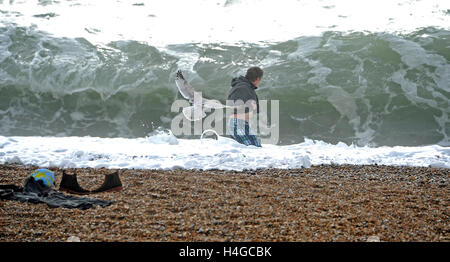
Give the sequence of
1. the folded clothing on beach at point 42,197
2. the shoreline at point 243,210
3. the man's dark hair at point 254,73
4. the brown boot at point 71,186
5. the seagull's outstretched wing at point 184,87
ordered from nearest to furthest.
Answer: the shoreline at point 243,210 < the folded clothing on beach at point 42,197 < the brown boot at point 71,186 < the man's dark hair at point 254,73 < the seagull's outstretched wing at point 184,87

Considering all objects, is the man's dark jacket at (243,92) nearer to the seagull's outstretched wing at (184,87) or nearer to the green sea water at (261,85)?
the seagull's outstretched wing at (184,87)

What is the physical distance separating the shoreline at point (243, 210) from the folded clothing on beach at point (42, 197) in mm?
95

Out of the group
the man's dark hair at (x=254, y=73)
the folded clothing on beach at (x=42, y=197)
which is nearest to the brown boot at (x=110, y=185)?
the folded clothing on beach at (x=42, y=197)

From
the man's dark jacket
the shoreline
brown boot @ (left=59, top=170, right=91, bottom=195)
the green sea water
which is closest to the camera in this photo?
the shoreline

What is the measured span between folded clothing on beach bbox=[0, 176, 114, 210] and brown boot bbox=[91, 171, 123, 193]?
28cm

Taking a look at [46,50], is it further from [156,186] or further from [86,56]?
[156,186]

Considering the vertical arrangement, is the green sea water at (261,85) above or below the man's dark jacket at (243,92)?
below

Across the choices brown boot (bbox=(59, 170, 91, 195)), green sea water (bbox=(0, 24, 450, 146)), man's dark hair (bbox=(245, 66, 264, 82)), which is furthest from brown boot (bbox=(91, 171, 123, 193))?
green sea water (bbox=(0, 24, 450, 146))

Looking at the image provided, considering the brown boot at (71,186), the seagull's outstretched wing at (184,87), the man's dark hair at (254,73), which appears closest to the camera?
the brown boot at (71,186)

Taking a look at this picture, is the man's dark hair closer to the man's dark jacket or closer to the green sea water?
the man's dark jacket

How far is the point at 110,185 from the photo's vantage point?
371cm

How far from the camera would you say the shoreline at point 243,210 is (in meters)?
2.66

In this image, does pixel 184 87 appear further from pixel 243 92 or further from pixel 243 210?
pixel 243 210

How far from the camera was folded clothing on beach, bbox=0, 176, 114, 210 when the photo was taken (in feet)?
10.6
